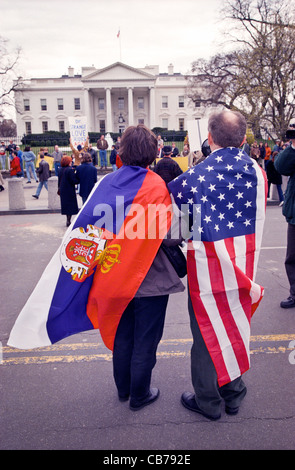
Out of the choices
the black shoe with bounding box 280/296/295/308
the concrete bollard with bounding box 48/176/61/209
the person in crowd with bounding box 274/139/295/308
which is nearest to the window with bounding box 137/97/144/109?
the concrete bollard with bounding box 48/176/61/209

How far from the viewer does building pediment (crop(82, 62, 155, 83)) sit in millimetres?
72125

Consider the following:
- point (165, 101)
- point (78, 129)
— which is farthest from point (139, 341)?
point (165, 101)

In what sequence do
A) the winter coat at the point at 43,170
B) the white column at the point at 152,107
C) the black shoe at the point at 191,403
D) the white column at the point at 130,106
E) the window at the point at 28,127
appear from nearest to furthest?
the black shoe at the point at 191,403, the winter coat at the point at 43,170, the white column at the point at 130,106, the white column at the point at 152,107, the window at the point at 28,127

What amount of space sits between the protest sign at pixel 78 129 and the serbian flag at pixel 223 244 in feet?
42.7

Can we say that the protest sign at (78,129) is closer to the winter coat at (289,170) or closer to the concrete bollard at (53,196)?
the concrete bollard at (53,196)

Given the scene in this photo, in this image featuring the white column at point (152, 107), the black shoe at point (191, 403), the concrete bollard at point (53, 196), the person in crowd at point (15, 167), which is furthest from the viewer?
the white column at point (152, 107)

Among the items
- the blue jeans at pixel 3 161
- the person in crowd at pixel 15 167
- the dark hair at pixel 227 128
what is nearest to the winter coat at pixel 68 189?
the dark hair at pixel 227 128

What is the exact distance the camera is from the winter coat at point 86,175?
9023 millimetres

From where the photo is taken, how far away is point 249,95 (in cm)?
2605

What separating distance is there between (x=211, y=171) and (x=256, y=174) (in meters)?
→ 0.32

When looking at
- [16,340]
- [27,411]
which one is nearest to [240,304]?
[16,340]

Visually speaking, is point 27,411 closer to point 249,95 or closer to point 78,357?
point 78,357

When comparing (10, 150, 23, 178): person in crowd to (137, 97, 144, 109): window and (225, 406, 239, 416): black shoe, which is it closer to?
(225, 406, 239, 416): black shoe
